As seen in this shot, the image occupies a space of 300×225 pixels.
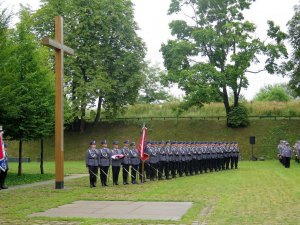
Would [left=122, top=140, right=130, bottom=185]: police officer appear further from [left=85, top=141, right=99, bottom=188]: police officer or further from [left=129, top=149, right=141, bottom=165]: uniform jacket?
[left=85, top=141, right=99, bottom=188]: police officer

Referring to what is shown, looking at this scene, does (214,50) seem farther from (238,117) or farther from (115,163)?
(115,163)

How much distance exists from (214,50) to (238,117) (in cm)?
652

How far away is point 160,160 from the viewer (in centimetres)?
2161

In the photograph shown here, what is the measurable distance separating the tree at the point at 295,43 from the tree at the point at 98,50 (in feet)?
44.6

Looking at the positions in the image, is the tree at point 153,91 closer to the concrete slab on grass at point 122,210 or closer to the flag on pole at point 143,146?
the flag on pole at point 143,146

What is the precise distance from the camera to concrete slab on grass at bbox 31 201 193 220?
10.1 m

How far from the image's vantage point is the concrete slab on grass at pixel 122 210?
33.3 feet

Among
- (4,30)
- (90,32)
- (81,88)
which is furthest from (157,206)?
(90,32)

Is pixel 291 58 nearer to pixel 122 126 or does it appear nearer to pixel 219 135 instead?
pixel 219 135

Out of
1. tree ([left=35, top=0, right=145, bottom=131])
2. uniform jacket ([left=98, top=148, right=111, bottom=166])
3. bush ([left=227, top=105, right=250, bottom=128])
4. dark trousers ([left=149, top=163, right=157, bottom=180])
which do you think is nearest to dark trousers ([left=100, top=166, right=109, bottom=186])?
uniform jacket ([left=98, top=148, right=111, bottom=166])

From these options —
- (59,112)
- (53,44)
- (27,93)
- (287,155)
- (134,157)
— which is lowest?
(287,155)

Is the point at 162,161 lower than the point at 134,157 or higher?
lower

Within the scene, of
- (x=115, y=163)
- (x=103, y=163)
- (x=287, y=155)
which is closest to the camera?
(x=103, y=163)

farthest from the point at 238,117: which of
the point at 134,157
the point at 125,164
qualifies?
the point at 125,164
